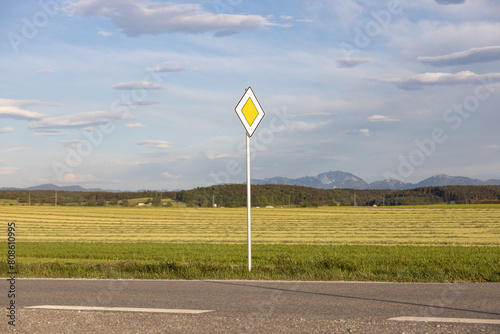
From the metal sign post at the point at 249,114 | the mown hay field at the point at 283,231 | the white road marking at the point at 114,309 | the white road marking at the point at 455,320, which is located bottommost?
the mown hay field at the point at 283,231

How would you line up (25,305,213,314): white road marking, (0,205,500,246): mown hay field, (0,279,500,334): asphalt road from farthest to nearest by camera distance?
1. (0,205,500,246): mown hay field
2. (25,305,213,314): white road marking
3. (0,279,500,334): asphalt road

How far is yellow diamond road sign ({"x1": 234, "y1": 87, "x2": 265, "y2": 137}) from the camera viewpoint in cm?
1174

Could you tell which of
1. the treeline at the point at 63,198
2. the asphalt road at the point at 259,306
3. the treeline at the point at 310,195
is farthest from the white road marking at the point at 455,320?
the treeline at the point at 63,198

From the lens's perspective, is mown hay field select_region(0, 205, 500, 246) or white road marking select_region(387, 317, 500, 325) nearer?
white road marking select_region(387, 317, 500, 325)

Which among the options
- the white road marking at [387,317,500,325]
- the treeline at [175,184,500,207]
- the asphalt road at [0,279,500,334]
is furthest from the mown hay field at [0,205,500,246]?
the treeline at [175,184,500,207]

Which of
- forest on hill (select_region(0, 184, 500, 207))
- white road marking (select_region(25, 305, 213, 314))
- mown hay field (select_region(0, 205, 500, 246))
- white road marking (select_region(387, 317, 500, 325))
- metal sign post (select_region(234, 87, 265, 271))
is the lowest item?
mown hay field (select_region(0, 205, 500, 246))

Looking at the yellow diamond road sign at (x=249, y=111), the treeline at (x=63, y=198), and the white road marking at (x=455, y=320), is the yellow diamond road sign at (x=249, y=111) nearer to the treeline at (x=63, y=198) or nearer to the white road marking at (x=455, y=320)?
the white road marking at (x=455, y=320)

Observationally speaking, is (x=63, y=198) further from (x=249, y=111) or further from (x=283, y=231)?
(x=249, y=111)

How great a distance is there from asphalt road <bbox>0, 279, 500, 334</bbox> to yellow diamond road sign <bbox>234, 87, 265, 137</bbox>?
11.5 ft

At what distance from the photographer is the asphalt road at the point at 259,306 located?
6.25m

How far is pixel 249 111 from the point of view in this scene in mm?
11883

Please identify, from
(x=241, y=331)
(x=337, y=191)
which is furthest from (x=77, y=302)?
(x=337, y=191)

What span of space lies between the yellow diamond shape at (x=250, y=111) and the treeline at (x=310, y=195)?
91.7 meters

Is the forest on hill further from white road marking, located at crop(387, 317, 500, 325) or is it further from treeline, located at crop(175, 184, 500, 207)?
white road marking, located at crop(387, 317, 500, 325)
